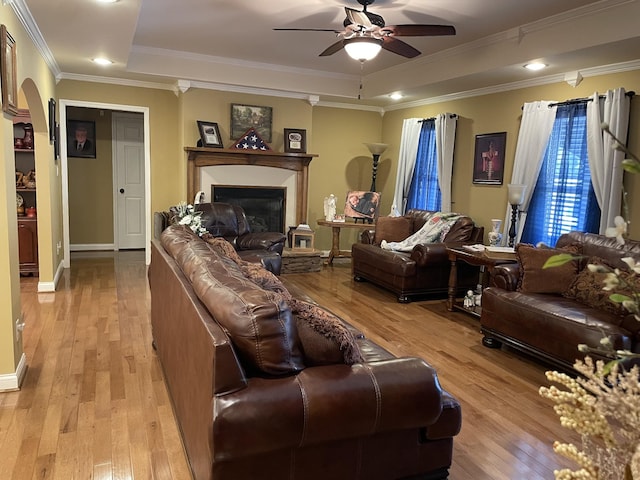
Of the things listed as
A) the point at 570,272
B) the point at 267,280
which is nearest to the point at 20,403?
the point at 267,280

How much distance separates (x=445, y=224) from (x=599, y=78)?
2020mm

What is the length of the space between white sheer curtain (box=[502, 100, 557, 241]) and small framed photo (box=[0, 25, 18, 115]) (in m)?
4.41

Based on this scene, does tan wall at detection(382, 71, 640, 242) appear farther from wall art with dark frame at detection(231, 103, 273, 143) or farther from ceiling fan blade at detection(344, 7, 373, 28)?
ceiling fan blade at detection(344, 7, 373, 28)

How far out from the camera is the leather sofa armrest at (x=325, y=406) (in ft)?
5.44

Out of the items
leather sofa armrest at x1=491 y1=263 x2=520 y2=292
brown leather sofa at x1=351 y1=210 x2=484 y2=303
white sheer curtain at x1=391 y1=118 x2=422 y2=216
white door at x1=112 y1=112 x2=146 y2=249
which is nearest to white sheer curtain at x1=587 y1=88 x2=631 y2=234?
leather sofa armrest at x1=491 y1=263 x2=520 y2=292

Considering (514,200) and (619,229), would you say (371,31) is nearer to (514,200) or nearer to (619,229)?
(514,200)

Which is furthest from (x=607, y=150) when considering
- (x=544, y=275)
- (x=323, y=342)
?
(x=323, y=342)

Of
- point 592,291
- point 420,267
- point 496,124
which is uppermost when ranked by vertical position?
point 496,124

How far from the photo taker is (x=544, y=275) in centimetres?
379

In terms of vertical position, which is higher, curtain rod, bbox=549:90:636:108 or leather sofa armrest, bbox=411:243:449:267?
curtain rod, bbox=549:90:636:108

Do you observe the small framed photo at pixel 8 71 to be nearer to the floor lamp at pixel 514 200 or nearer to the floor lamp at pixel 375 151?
the floor lamp at pixel 514 200

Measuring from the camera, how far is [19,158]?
19.0 feet

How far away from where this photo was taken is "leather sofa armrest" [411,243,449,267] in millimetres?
5137

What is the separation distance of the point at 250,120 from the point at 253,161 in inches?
21.5
